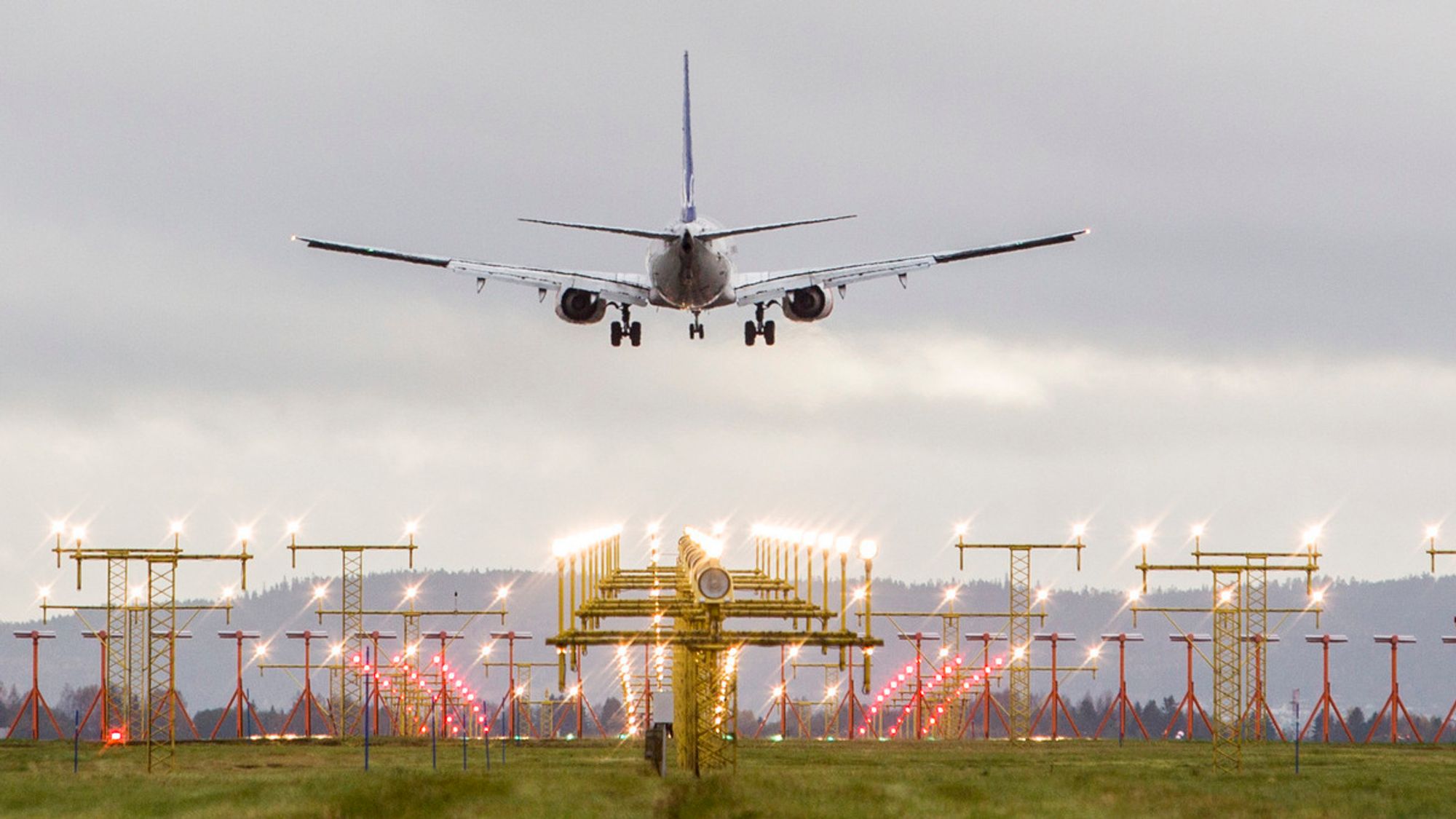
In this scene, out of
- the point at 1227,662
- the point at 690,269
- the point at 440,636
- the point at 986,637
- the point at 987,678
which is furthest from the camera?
the point at 440,636

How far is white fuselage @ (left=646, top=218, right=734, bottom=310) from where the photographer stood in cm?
7306

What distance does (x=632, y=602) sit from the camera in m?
59.1

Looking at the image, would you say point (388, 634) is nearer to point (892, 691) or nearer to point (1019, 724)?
point (892, 691)

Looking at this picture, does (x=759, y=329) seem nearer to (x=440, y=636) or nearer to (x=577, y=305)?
(x=577, y=305)

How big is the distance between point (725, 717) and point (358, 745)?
Result: 107ft

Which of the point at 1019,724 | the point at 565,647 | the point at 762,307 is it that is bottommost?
the point at 1019,724

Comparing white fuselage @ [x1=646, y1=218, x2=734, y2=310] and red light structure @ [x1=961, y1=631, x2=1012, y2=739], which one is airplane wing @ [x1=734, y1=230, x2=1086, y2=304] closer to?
white fuselage @ [x1=646, y1=218, x2=734, y2=310]

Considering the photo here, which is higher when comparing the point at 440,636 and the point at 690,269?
the point at 690,269

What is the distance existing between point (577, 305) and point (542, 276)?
2.51m

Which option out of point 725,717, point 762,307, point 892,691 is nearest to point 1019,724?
point 892,691

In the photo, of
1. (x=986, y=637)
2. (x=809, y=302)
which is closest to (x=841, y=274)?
(x=809, y=302)

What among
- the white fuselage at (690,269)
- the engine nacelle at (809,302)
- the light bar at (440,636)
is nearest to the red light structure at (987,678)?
the engine nacelle at (809,302)

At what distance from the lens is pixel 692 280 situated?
73.9 metres

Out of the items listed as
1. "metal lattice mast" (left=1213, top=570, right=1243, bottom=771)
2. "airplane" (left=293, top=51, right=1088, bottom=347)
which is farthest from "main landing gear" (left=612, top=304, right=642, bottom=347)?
"metal lattice mast" (left=1213, top=570, right=1243, bottom=771)
